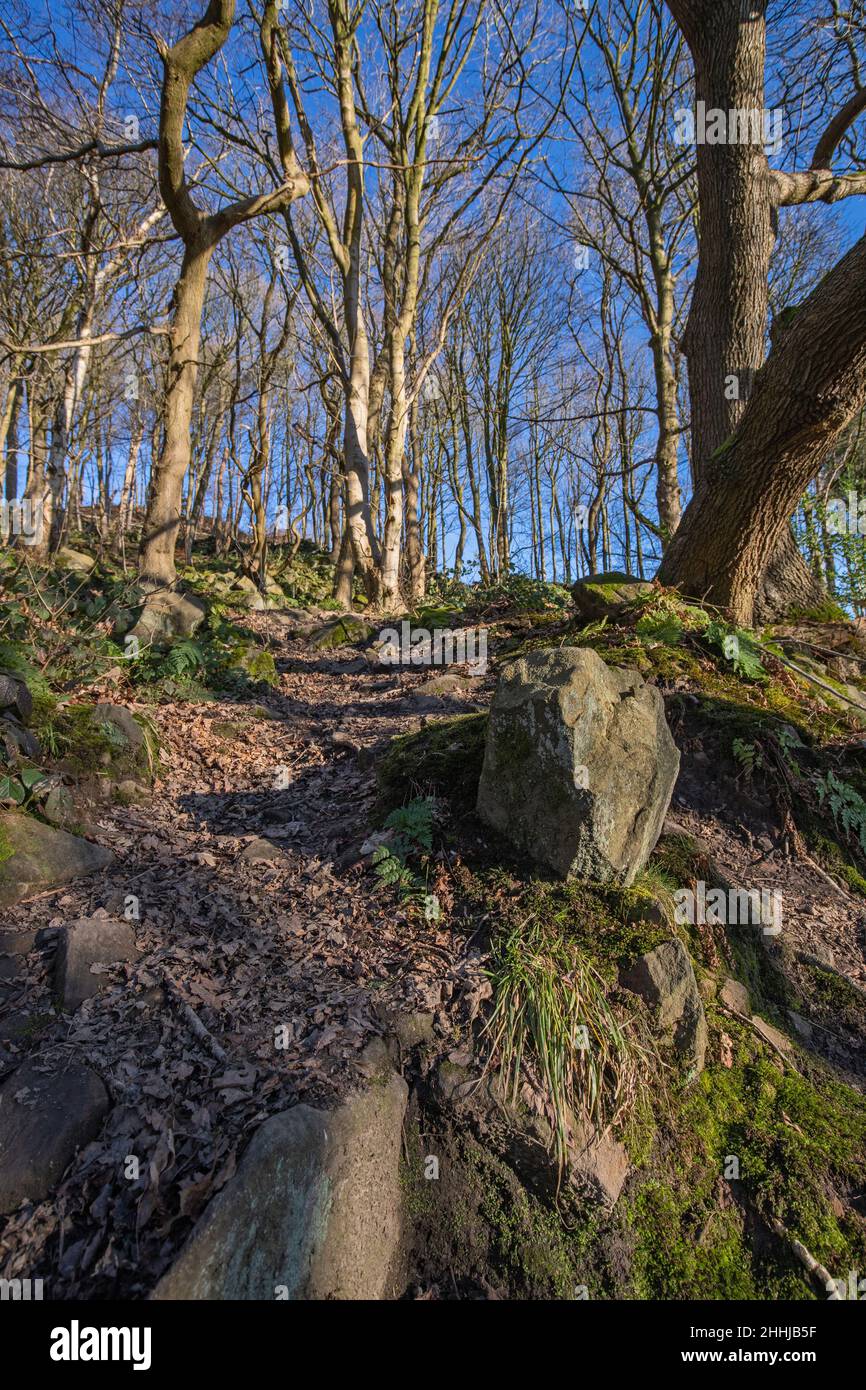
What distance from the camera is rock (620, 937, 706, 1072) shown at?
2.34 metres

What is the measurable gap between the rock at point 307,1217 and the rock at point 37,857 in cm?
190

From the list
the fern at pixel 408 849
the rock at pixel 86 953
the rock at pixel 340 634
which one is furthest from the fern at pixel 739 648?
the rock at pixel 340 634

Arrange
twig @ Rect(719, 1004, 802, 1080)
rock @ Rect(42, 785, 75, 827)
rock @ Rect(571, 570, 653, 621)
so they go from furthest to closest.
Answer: rock @ Rect(571, 570, 653, 621) → rock @ Rect(42, 785, 75, 827) → twig @ Rect(719, 1004, 802, 1080)

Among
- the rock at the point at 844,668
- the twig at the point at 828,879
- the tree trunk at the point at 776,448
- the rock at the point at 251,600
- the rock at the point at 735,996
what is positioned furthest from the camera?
the rock at the point at 251,600

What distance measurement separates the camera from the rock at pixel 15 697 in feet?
12.5

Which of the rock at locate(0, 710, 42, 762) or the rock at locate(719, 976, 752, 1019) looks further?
the rock at locate(0, 710, 42, 762)

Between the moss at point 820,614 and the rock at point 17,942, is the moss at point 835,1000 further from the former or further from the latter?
the moss at point 820,614

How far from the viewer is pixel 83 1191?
1776 mm

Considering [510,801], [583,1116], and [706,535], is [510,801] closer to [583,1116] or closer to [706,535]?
[583,1116]

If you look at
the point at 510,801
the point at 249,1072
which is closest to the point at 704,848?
the point at 510,801

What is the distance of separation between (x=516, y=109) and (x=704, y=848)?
39.4 feet

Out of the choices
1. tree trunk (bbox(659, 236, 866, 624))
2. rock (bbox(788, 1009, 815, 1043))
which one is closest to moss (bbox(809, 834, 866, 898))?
rock (bbox(788, 1009, 815, 1043))

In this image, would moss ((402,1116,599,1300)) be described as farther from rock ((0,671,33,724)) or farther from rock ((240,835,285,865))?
rock ((0,671,33,724))

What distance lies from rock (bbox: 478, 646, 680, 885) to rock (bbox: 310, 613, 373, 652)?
18.2 feet
